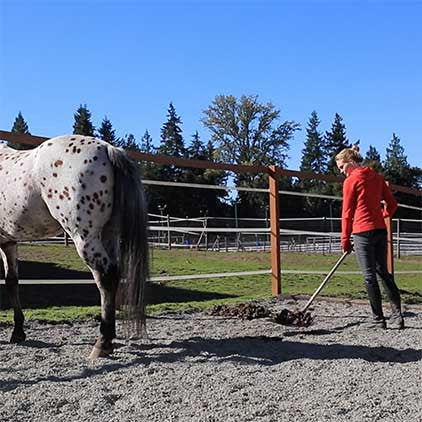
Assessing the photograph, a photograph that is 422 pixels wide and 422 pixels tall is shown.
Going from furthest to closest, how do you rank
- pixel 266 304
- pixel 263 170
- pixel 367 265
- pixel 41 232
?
pixel 263 170 → pixel 266 304 → pixel 367 265 → pixel 41 232

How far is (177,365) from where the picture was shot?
10.5 feet

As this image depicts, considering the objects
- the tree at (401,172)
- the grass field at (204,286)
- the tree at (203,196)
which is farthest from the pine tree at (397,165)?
the grass field at (204,286)

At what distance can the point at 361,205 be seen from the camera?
14.4ft

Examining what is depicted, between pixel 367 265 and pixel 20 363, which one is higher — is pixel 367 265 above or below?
above

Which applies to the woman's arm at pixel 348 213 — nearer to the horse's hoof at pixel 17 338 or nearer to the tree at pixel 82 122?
the horse's hoof at pixel 17 338

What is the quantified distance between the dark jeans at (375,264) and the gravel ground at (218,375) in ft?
0.73

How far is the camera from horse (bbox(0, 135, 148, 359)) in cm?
344

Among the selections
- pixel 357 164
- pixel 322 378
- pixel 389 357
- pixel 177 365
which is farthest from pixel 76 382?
pixel 357 164

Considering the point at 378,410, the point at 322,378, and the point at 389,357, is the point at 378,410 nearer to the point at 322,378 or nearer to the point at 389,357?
the point at 322,378

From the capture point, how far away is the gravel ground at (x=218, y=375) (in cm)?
240

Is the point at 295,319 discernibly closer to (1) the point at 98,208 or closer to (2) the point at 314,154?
(1) the point at 98,208

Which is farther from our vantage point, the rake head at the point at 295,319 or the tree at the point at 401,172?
the tree at the point at 401,172

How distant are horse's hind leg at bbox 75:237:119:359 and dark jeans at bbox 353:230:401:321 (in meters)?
1.93

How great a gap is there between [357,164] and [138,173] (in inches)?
75.4
